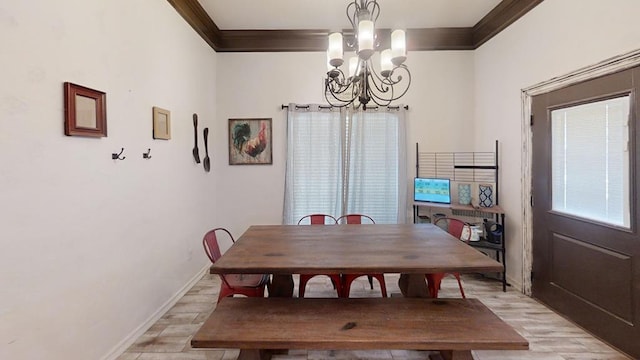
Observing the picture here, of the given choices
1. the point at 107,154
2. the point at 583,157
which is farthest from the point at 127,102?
the point at 583,157

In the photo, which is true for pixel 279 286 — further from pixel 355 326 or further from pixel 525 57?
pixel 525 57

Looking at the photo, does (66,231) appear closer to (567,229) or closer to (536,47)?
(567,229)

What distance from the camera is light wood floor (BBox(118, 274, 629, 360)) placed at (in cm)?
209

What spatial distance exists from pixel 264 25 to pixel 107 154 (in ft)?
8.61

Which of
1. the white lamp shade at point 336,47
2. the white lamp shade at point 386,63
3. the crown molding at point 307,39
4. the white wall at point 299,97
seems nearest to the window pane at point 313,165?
the white wall at point 299,97

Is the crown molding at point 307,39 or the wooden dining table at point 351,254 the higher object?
the crown molding at point 307,39

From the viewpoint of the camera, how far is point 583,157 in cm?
243

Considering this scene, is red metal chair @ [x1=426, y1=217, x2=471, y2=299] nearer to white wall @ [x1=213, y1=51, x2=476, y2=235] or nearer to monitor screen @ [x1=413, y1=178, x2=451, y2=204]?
monitor screen @ [x1=413, y1=178, x2=451, y2=204]

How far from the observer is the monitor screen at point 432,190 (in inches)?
144

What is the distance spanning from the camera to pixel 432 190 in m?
3.79

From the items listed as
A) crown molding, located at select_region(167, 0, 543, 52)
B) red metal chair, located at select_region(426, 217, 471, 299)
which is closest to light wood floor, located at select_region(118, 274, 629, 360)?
red metal chair, located at select_region(426, 217, 471, 299)

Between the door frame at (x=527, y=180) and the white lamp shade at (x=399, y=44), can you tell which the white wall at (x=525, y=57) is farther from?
the white lamp shade at (x=399, y=44)

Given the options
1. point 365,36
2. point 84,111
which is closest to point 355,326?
point 365,36

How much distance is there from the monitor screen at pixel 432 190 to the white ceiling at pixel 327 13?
200 centimetres
